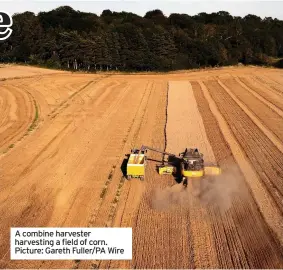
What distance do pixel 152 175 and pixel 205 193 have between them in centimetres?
313

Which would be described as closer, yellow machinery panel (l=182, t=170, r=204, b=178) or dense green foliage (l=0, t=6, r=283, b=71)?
yellow machinery panel (l=182, t=170, r=204, b=178)

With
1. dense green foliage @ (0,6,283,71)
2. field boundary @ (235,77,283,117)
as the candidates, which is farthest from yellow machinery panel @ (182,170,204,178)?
dense green foliage @ (0,6,283,71)

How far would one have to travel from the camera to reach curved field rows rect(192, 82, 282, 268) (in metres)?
12.9

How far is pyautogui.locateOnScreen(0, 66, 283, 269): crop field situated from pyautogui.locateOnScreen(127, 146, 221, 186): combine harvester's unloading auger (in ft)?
1.41

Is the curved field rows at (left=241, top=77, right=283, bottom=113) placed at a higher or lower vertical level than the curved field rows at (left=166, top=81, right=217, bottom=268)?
higher

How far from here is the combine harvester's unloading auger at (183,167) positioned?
1720 cm

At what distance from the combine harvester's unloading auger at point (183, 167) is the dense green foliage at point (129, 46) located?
4206 cm

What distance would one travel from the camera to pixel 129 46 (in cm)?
6034

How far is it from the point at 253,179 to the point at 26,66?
173 ft

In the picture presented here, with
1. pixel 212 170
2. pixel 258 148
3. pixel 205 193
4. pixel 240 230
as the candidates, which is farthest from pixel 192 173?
pixel 258 148

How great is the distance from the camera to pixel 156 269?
41.1ft

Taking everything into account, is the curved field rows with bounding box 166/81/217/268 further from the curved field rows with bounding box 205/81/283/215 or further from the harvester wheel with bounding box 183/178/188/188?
the curved field rows with bounding box 205/81/283/215

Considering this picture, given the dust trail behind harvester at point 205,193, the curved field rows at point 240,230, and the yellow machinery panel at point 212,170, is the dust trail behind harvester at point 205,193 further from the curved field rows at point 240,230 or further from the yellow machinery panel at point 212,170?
the yellow machinery panel at point 212,170

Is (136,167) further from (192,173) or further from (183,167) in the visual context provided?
(192,173)
